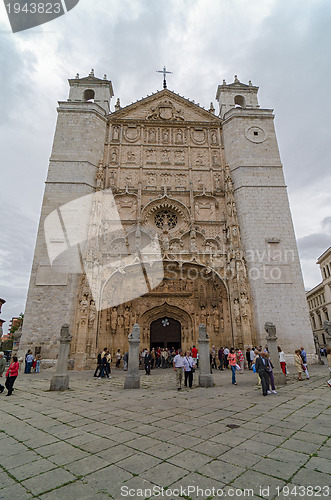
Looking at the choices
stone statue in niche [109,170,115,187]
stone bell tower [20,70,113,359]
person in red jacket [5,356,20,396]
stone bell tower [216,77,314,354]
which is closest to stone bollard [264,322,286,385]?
stone bell tower [216,77,314,354]

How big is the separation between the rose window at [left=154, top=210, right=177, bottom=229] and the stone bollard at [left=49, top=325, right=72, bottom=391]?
10704mm

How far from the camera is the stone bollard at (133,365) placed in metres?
8.07

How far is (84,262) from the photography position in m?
14.8

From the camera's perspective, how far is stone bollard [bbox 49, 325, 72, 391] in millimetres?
7812

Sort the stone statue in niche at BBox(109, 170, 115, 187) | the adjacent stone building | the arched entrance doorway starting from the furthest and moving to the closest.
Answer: the adjacent stone building, the stone statue in niche at BBox(109, 170, 115, 187), the arched entrance doorway

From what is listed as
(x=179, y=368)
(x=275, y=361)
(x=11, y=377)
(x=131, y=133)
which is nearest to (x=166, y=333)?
(x=179, y=368)

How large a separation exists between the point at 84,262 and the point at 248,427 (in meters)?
12.3

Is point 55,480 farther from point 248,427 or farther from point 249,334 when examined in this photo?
point 249,334

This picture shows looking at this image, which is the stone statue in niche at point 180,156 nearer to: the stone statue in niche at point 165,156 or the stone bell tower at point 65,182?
the stone statue in niche at point 165,156

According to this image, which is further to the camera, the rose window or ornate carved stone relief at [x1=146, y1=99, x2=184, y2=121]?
ornate carved stone relief at [x1=146, y1=99, x2=184, y2=121]

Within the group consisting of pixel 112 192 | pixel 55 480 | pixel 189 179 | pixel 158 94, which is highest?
pixel 158 94

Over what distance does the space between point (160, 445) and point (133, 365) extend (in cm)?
513

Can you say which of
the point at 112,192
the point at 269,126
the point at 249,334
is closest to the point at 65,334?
the point at 249,334

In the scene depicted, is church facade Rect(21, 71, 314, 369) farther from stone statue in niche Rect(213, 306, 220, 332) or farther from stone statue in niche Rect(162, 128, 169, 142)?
stone statue in niche Rect(162, 128, 169, 142)
